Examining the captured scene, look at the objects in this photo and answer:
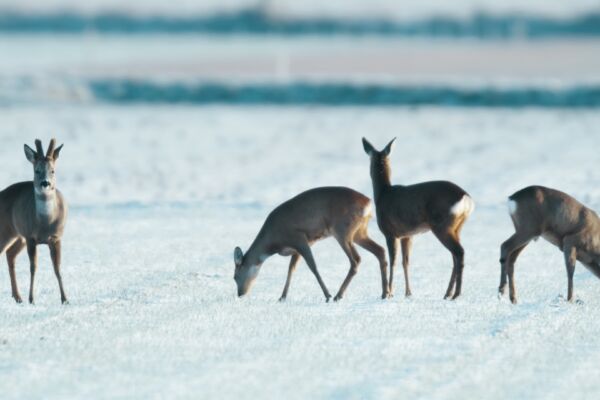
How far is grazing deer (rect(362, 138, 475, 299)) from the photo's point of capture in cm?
1324

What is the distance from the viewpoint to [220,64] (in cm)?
9331

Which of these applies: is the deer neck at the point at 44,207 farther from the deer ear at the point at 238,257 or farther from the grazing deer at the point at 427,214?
the grazing deer at the point at 427,214

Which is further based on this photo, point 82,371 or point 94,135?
point 94,135

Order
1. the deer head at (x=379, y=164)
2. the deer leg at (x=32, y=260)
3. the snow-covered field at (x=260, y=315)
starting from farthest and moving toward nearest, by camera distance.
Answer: the deer head at (x=379, y=164) → the deer leg at (x=32, y=260) → the snow-covered field at (x=260, y=315)

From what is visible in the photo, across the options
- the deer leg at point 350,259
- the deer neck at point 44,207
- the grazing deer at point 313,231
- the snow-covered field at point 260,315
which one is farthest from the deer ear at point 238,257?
the deer neck at point 44,207

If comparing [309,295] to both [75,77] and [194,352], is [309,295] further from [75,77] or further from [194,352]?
[75,77]

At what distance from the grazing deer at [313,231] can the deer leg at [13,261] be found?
2.10 metres

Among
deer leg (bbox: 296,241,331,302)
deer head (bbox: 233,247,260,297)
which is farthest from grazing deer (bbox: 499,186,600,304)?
deer head (bbox: 233,247,260,297)

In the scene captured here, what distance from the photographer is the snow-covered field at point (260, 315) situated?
9625 mm

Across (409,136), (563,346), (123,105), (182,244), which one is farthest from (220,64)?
(563,346)

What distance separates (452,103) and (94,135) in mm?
18052

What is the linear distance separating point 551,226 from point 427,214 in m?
1.18

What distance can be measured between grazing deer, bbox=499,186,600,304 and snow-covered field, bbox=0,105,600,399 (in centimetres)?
44

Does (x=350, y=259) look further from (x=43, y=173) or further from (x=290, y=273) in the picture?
(x=43, y=173)
